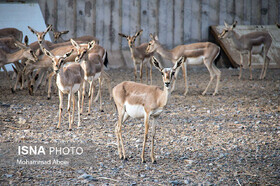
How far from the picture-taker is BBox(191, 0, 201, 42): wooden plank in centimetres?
1438

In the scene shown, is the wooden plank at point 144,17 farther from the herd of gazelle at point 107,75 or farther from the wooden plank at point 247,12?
the wooden plank at point 247,12

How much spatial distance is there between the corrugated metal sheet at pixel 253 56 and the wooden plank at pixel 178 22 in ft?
3.57

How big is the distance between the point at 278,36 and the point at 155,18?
447 centimetres

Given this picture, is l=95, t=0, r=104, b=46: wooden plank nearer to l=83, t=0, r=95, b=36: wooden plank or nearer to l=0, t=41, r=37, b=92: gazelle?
l=83, t=0, r=95, b=36: wooden plank

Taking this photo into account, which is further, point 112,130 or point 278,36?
point 278,36

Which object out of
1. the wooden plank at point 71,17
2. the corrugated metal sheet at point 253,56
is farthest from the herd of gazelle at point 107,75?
the wooden plank at point 71,17

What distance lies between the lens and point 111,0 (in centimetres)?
1368

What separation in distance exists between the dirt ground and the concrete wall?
13.5 feet

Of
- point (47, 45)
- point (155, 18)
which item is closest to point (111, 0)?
point (155, 18)

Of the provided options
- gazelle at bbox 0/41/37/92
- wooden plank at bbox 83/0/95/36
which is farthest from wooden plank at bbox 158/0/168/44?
gazelle at bbox 0/41/37/92

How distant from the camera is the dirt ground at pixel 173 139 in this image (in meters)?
4.65

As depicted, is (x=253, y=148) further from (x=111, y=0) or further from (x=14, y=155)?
(x=111, y=0)

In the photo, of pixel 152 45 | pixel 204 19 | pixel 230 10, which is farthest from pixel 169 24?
pixel 152 45

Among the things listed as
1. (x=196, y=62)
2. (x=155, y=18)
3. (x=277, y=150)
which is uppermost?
(x=155, y=18)
